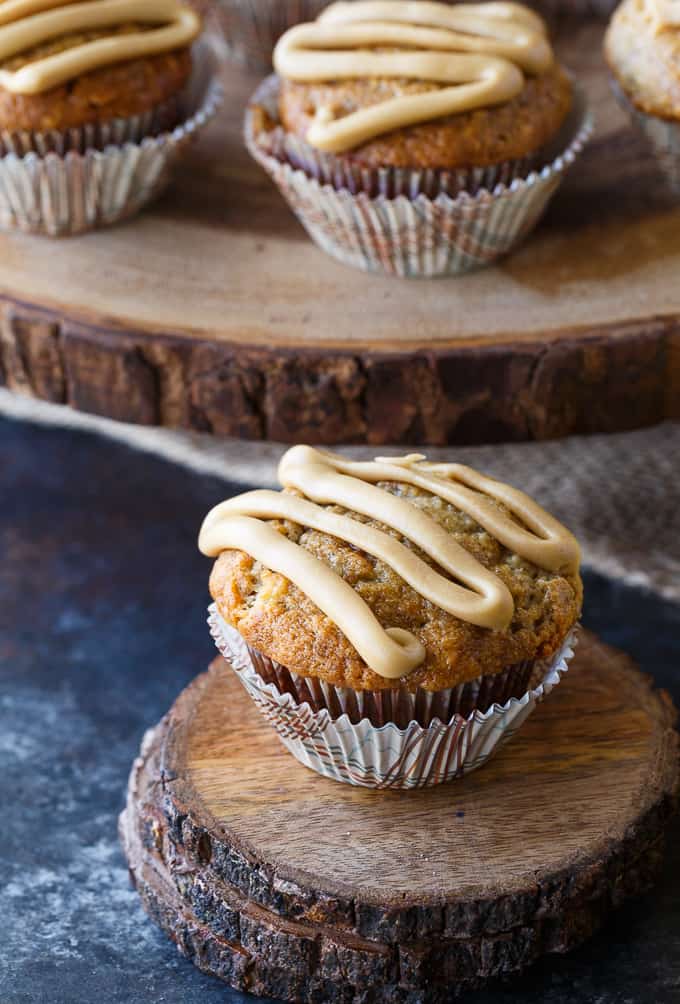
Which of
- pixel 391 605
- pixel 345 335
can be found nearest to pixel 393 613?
pixel 391 605

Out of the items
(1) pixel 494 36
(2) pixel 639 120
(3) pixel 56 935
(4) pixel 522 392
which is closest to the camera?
(3) pixel 56 935

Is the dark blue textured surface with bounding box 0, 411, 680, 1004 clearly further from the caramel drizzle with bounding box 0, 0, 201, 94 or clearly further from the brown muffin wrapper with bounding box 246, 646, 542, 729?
the caramel drizzle with bounding box 0, 0, 201, 94

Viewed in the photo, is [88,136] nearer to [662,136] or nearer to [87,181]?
[87,181]

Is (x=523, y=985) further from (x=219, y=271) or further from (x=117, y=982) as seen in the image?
(x=219, y=271)

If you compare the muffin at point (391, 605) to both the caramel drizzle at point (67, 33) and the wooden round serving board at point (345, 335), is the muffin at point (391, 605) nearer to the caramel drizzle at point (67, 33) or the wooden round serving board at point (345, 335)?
the wooden round serving board at point (345, 335)

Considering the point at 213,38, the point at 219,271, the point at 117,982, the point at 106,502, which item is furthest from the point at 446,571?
the point at 213,38
